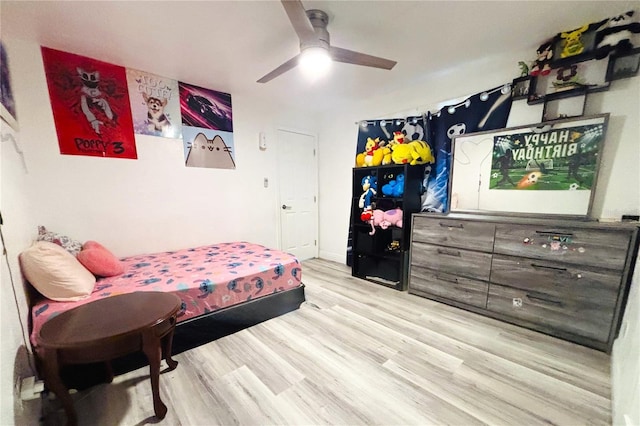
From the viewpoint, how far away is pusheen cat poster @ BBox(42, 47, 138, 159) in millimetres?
2133

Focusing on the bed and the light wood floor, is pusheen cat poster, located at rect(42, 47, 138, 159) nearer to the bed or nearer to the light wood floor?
the bed

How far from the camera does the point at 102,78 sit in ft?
7.59

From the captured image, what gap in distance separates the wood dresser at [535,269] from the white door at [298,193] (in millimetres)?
1966

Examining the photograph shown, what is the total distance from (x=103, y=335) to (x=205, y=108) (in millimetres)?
2660

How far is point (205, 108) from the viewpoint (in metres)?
2.96

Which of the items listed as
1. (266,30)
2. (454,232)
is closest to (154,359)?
(266,30)

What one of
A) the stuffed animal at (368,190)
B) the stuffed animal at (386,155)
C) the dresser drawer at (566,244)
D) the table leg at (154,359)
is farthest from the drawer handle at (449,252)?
the table leg at (154,359)

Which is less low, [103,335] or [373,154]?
[373,154]

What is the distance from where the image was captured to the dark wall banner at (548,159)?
1.95m

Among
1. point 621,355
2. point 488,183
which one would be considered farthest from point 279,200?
point 621,355

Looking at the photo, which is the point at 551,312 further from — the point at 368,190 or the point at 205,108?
the point at 205,108

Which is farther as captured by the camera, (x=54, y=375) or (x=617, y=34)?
(x=617, y=34)

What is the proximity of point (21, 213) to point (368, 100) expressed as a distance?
366cm

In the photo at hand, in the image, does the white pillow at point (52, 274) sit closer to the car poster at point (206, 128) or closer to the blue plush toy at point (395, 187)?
the car poster at point (206, 128)
